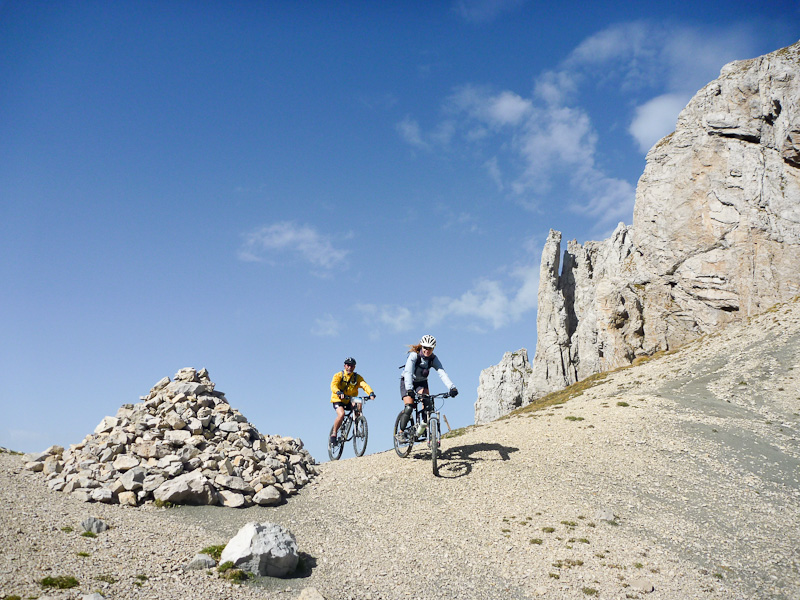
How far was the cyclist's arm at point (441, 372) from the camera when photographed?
14758 millimetres

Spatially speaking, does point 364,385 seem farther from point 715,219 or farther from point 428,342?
point 715,219

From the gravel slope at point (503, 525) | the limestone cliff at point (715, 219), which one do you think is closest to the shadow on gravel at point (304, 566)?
the gravel slope at point (503, 525)

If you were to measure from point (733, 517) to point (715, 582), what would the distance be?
439 cm

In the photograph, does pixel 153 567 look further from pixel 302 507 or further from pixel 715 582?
pixel 715 582

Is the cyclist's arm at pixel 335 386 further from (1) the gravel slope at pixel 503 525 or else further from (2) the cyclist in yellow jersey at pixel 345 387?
(1) the gravel slope at pixel 503 525

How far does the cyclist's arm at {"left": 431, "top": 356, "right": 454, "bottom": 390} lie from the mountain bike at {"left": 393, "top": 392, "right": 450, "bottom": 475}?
0.37 m

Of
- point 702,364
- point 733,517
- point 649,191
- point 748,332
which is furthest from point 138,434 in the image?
point 649,191

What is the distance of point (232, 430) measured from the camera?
14391mm

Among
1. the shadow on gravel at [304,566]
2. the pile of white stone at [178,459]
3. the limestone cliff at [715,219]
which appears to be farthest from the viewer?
the limestone cliff at [715,219]

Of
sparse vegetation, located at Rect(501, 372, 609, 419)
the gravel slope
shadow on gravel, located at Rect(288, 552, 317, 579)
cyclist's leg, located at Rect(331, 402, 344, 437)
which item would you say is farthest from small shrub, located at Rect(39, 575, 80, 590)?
sparse vegetation, located at Rect(501, 372, 609, 419)

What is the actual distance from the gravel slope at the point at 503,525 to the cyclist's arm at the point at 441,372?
107 inches

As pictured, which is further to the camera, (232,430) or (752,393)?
(752,393)

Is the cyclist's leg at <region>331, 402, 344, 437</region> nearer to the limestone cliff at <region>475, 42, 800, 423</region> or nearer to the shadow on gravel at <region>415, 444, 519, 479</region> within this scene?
the shadow on gravel at <region>415, 444, 519, 479</region>

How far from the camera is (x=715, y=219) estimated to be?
60875 mm
